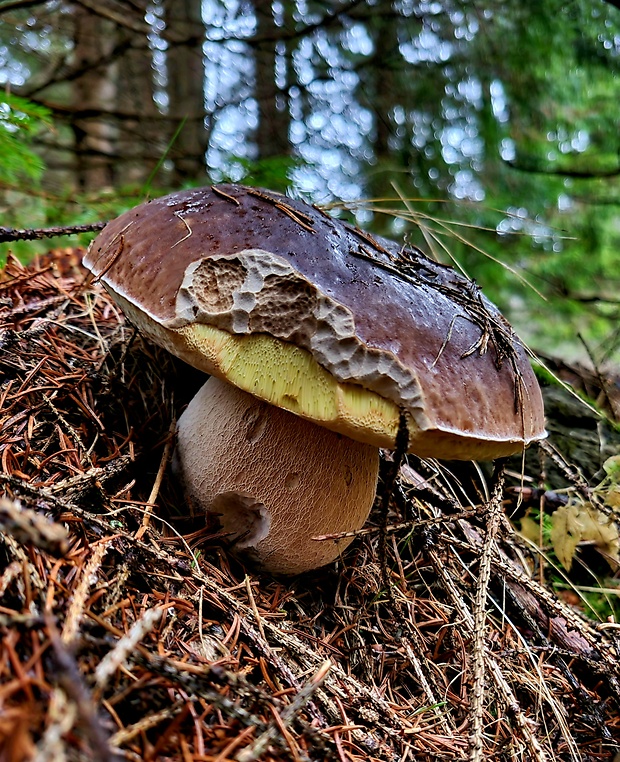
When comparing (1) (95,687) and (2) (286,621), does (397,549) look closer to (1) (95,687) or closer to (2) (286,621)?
(2) (286,621)

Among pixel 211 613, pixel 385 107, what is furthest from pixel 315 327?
pixel 385 107

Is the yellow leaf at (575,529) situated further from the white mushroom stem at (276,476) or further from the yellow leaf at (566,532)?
the white mushroom stem at (276,476)

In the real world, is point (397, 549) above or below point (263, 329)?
below

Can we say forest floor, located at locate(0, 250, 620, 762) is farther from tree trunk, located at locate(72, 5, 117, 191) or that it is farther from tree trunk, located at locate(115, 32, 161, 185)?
tree trunk, located at locate(72, 5, 117, 191)

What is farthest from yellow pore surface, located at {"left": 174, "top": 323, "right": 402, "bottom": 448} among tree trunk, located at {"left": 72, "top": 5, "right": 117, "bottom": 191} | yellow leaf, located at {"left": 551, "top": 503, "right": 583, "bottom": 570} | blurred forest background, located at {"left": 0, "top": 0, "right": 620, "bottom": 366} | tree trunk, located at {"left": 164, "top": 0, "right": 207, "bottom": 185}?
tree trunk, located at {"left": 164, "top": 0, "right": 207, "bottom": 185}

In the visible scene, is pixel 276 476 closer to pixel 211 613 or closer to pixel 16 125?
pixel 211 613

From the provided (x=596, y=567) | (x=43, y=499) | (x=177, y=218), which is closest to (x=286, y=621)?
(x=43, y=499)

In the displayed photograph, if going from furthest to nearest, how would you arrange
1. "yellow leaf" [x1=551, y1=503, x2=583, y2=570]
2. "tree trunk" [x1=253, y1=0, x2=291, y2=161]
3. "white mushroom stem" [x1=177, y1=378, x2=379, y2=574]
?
1. "tree trunk" [x1=253, y1=0, x2=291, y2=161]
2. "yellow leaf" [x1=551, y1=503, x2=583, y2=570]
3. "white mushroom stem" [x1=177, y1=378, x2=379, y2=574]
